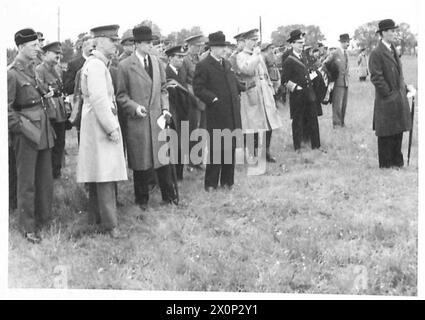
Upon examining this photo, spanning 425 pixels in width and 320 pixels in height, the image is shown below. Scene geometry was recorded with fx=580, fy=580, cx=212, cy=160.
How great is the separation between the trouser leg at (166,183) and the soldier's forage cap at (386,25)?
2.95m

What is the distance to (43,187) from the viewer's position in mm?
5805

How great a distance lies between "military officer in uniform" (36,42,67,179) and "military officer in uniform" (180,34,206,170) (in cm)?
173

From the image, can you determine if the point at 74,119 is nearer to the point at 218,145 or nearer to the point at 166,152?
the point at 166,152

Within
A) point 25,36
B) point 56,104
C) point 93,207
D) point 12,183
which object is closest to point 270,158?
point 56,104

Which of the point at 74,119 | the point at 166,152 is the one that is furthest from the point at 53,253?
the point at 166,152

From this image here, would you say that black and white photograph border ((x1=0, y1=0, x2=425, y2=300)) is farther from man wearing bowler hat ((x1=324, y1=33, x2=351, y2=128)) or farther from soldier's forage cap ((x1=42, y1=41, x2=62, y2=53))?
man wearing bowler hat ((x1=324, y1=33, x2=351, y2=128))

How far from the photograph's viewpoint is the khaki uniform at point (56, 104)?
283 inches

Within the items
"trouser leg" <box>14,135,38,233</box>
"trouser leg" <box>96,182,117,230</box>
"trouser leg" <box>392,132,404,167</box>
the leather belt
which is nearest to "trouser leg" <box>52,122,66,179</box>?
"trouser leg" <box>14,135,38,233</box>

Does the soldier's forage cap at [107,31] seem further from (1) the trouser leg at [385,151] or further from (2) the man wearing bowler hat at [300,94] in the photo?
(1) the trouser leg at [385,151]

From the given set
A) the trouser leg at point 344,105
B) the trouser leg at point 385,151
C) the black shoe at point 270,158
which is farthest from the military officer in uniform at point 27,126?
the trouser leg at point 344,105

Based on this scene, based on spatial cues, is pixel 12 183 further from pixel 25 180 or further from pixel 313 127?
pixel 313 127

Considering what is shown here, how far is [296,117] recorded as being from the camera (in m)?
8.86

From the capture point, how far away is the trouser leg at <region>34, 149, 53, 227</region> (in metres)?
5.75
